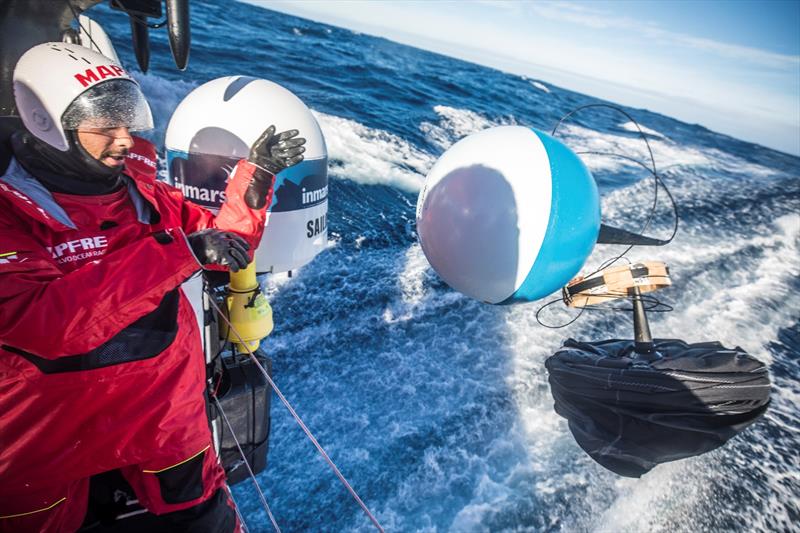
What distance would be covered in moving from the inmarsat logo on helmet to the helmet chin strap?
184 mm

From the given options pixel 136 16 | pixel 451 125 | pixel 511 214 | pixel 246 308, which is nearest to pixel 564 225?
pixel 511 214

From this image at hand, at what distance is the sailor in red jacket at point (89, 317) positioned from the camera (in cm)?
112

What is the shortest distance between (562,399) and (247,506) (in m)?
2.20

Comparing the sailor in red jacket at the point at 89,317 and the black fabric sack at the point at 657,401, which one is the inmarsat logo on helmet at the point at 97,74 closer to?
the sailor in red jacket at the point at 89,317

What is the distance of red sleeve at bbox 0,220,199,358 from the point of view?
1.05 meters

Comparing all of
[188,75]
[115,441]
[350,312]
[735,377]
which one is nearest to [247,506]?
[115,441]

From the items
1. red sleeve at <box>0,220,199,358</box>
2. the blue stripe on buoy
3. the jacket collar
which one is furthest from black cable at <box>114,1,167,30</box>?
the blue stripe on buoy

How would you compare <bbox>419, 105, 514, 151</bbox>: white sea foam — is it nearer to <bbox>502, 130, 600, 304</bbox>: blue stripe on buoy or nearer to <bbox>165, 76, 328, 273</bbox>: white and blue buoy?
<bbox>165, 76, 328, 273</bbox>: white and blue buoy

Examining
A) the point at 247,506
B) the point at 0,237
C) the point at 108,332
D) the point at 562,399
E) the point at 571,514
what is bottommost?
the point at 247,506

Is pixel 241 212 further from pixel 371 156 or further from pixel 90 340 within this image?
pixel 371 156

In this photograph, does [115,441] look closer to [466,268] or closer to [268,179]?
[268,179]

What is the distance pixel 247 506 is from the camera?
2482mm

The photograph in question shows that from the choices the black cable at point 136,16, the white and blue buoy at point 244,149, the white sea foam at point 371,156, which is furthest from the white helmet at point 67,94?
the white sea foam at point 371,156

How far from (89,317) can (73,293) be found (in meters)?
0.08
